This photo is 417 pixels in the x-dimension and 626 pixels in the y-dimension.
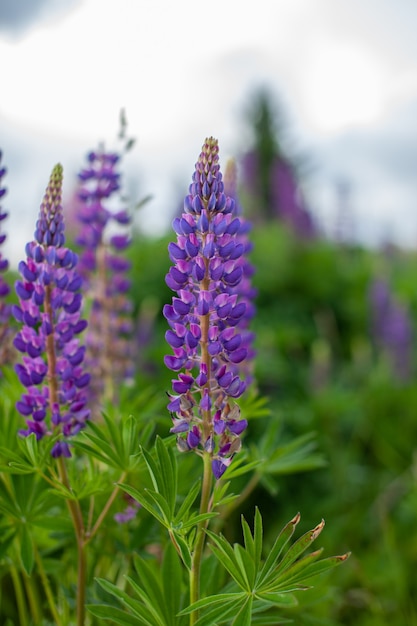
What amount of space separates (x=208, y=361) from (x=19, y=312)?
424 mm

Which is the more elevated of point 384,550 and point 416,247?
point 416,247

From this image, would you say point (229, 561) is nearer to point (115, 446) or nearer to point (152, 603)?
point (152, 603)

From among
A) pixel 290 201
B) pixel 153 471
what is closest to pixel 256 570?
pixel 153 471

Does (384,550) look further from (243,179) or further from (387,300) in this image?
(243,179)

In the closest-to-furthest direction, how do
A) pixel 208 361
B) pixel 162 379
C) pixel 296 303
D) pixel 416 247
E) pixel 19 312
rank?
pixel 208 361 → pixel 19 312 → pixel 162 379 → pixel 296 303 → pixel 416 247

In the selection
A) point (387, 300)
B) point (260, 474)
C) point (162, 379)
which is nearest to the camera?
point (260, 474)

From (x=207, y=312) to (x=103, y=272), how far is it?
118cm

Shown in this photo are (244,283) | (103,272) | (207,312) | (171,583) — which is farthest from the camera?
(103,272)

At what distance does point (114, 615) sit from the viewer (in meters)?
1.28

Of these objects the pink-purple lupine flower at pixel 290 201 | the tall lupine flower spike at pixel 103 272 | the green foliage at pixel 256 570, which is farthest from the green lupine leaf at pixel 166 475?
the pink-purple lupine flower at pixel 290 201

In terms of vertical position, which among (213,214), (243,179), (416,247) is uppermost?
(243,179)

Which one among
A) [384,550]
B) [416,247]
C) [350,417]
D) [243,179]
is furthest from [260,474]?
[416,247]

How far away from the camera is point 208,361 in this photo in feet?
4.06

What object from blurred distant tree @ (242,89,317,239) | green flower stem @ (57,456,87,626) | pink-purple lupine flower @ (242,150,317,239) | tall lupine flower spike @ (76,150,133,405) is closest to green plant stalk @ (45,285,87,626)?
green flower stem @ (57,456,87,626)
